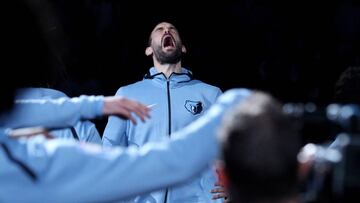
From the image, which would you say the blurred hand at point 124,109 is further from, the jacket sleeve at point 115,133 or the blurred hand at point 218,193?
the jacket sleeve at point 115,133

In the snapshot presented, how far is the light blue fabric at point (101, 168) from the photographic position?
4.49 feet

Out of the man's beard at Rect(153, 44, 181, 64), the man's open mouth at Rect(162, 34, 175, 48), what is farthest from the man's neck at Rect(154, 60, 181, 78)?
the man's open mouth at Rect(162, 34, 175, 48)

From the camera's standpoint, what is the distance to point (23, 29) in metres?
1.48

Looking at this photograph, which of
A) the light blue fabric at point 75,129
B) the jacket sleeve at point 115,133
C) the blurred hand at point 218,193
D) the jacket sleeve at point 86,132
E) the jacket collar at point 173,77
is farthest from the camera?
the jacket collar at point 173,77

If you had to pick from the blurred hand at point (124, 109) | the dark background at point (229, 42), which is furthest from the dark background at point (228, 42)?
the blurred hand at point (124, 109)

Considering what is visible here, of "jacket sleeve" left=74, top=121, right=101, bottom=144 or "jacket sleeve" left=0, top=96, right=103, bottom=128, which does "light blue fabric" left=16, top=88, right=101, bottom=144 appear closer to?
"jacket sleeve" left=74, top=121, right=101, bottom=144

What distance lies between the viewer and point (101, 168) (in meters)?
1.37

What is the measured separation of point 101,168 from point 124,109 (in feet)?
1.14

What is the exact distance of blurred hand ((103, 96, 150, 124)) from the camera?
169 centimetres

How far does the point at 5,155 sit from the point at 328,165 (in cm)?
68

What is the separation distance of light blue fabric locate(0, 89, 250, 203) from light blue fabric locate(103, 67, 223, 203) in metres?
2.22

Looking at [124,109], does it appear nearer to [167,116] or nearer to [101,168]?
[101,168]

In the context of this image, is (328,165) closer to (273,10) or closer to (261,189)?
(261,189)

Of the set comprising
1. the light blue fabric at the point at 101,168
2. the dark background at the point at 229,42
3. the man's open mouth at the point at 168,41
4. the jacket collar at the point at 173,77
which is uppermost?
the dark background at the point at 229,42
